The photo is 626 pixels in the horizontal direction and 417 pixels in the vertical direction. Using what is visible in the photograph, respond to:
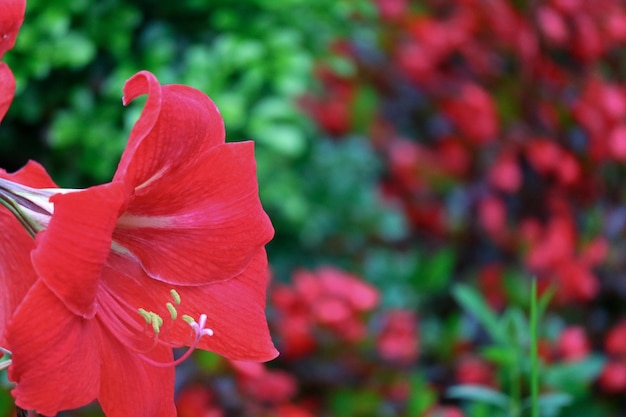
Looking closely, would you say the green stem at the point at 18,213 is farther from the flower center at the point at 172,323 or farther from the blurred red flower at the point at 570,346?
the blurred red flower at the point at 570,346

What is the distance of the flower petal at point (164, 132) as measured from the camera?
68 cm

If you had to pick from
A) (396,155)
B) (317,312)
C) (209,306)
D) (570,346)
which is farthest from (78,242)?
(396,155)

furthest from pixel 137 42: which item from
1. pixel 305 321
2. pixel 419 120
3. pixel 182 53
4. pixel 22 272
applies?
pixel 22 272

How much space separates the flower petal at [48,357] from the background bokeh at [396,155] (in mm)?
1119

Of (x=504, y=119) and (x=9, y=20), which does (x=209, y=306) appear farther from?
(x=504, y=119)

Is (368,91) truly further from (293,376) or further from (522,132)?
(293,376)

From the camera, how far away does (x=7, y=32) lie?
2.21 ft

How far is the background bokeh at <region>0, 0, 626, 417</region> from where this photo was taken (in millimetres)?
1996

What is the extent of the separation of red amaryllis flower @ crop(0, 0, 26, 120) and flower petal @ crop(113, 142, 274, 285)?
0.13 metres

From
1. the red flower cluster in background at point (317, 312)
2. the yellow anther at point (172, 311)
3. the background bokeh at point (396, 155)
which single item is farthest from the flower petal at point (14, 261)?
the red flower cluster in background at point (317, 312)

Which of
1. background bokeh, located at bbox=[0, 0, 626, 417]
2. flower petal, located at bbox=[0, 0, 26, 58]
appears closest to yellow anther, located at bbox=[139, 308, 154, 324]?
flower petal, located at bbox=[0, 0, 26, 58]

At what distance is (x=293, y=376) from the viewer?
1.97 meters

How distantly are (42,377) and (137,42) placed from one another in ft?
5.64

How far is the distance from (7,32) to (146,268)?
0.71 feet
